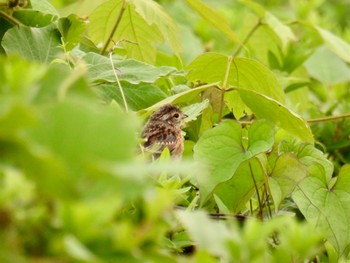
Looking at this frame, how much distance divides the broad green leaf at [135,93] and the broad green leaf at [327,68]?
5.94ft

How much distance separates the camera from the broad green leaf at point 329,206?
240cm

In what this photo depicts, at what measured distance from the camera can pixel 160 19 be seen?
275cm

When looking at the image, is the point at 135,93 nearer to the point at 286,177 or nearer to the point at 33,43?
the point at 33,43

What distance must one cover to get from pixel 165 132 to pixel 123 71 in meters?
0.67

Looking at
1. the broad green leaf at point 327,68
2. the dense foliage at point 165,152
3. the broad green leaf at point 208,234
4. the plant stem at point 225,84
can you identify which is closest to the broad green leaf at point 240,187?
the dense foliage at point 165,152

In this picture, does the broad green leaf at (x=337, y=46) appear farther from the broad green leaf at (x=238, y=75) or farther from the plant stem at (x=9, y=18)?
the plant stem at (x=9, y=18)

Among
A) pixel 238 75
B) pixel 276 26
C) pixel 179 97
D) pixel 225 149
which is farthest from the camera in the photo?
pixel 276 26

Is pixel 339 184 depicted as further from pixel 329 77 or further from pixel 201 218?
pixel 329 77

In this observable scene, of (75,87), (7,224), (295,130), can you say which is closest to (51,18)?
(295,130)

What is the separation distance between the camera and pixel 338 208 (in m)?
2.51

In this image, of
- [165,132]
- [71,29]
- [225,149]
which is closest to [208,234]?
[225,149]

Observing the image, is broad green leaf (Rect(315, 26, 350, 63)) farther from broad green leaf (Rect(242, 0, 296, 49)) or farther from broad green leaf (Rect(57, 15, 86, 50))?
broad green leaf (Rect(57, 15, 86, 50))

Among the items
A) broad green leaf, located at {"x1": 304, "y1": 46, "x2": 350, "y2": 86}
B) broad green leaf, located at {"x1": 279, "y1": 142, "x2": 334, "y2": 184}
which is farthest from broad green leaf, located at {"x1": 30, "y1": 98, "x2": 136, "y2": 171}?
broad green leaf, located at {"x1": 304, "y1": 46, "x2": 350, "y2": 86}

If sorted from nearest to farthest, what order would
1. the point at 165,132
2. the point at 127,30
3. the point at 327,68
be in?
1. the point at 127,30
2. the point at 165,132
3. the point at 327,68
